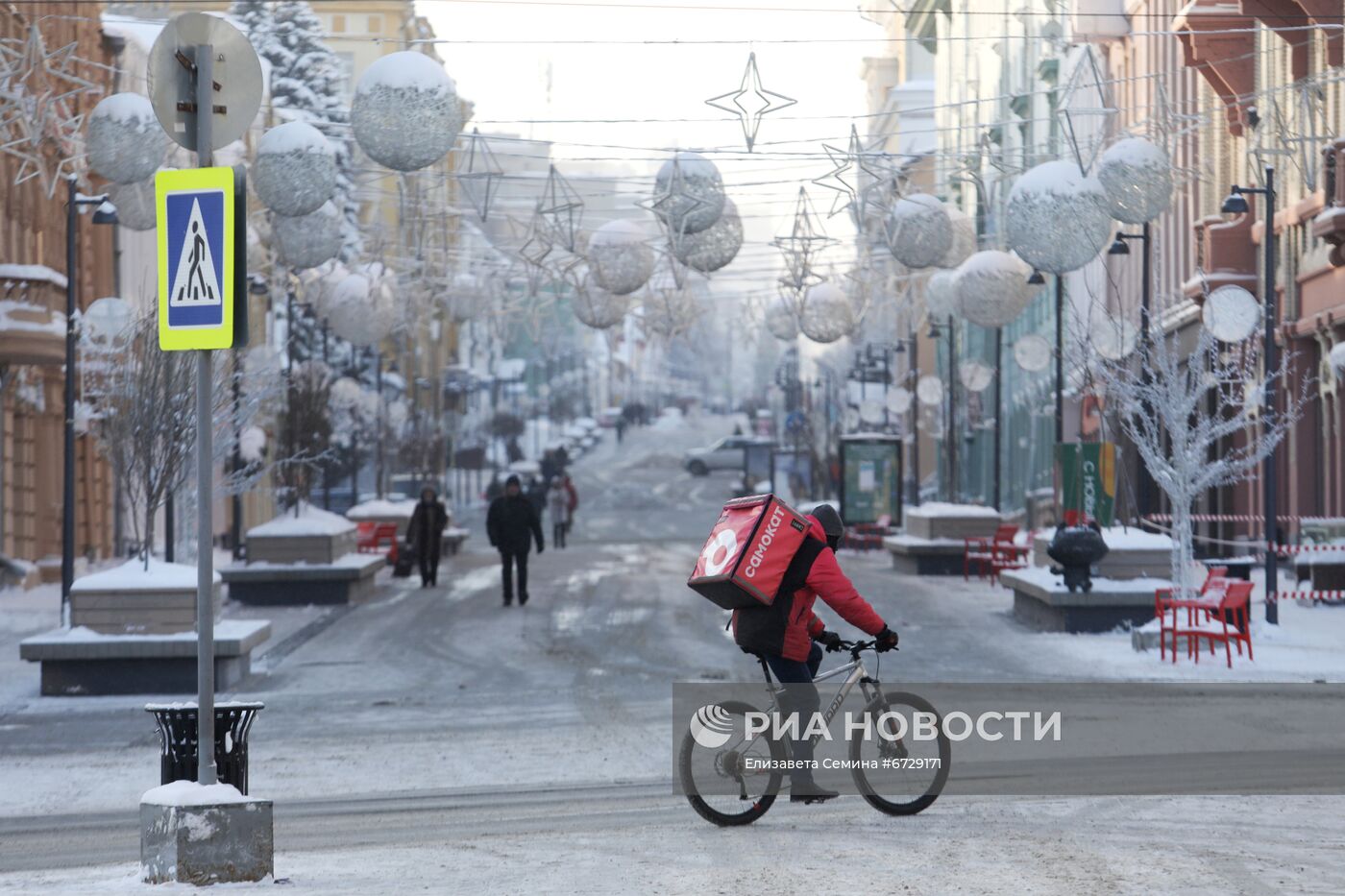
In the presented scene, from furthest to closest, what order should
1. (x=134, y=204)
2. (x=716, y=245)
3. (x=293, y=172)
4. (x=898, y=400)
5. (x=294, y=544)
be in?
(x=898, y=400), (x=294, y=544), (x=716, y=245), (x=134, y=204), (x=293, y=172)

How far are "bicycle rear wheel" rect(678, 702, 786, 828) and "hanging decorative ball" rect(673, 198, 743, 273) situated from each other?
37.2 feet

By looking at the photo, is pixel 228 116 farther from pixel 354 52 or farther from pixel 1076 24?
pixel 354 52

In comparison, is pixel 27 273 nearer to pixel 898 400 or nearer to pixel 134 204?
pixel 134 204

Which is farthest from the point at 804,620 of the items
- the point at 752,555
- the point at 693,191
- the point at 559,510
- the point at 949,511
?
the point at 559,510

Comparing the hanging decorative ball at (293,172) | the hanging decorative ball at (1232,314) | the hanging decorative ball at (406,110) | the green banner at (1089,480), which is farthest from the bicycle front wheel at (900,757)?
the hanging decorative ball at (1232,314)

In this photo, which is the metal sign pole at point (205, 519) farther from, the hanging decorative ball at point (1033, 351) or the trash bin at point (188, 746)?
the hanging decorative ball at point (1033, 351)

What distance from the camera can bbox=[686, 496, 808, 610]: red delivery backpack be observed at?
32.7 feet

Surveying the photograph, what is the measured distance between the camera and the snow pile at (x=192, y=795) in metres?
8.75

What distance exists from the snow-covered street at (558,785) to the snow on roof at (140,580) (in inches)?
39.7

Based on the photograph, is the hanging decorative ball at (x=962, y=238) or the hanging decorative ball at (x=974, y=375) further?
the hanging decorative ball at (x=974, y=375)

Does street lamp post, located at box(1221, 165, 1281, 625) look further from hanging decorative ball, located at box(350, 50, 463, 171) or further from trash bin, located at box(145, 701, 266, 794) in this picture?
trash bin, located at box(145, 701, 266, 794)

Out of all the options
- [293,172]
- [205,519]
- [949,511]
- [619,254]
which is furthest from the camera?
[949,511]

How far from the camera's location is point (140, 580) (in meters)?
18.8

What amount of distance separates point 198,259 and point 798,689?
11.4ft
